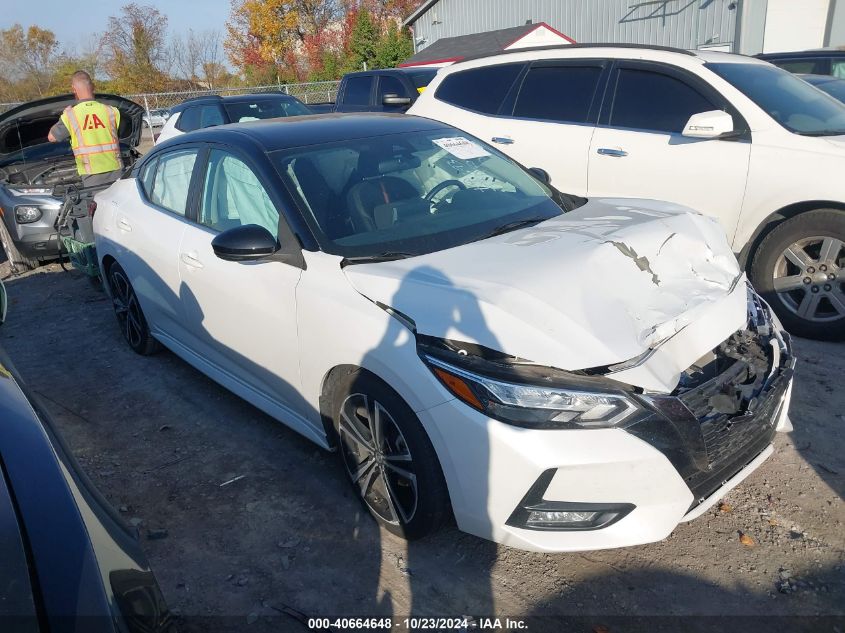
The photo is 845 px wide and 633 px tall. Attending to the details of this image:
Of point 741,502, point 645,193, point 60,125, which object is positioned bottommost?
point 741,502

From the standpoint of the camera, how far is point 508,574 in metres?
2.72

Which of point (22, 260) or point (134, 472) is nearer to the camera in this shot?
point (134, 472)

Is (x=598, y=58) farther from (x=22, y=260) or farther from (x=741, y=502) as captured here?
(x=22, y=260)

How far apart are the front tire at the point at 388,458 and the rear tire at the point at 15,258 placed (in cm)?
621

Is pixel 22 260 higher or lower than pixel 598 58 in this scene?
lower

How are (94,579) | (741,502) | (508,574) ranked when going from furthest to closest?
(741,502), (508,574), (94,579)

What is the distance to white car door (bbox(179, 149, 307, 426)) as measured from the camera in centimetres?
321

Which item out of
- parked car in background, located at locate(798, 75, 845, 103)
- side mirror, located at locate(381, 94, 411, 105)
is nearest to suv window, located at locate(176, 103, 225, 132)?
side mirror, located at locate(381, 94, 411, 105)

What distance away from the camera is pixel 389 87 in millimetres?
10430

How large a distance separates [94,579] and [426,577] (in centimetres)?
151

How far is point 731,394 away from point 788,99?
139 inches

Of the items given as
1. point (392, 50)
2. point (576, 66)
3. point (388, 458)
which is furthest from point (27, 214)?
point (392, 50)

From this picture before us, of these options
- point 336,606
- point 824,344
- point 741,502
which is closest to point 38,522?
point 336,606

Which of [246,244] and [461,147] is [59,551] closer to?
[246,244]
